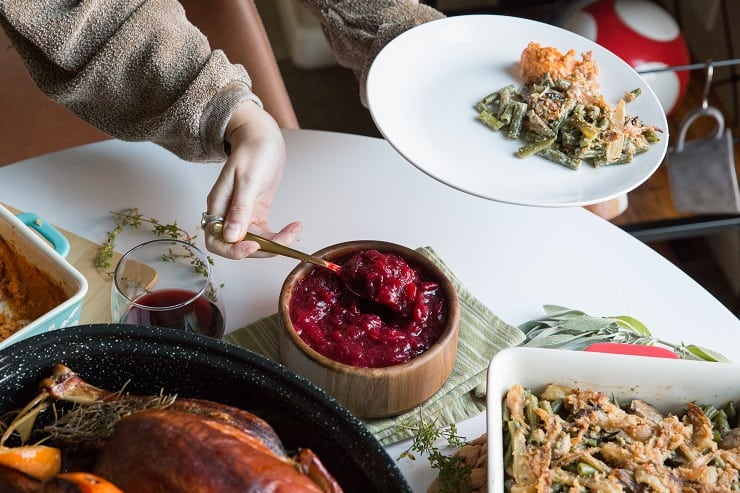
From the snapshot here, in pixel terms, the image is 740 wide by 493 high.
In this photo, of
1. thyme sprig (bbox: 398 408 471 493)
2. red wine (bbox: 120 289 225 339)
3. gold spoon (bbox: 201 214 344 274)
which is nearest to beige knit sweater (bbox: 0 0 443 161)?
gold spoon (bbox: 201 214 344 274)

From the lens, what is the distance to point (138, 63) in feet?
4.76

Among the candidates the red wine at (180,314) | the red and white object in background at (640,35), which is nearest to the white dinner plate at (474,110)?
the red wine at (180,314)

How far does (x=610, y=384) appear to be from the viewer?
1059 millimetres

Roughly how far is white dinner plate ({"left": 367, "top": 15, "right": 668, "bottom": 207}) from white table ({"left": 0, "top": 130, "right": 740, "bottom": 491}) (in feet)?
0.58

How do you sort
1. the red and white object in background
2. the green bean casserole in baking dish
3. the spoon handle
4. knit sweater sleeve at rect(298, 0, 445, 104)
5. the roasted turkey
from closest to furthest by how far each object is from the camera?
the roasted turkey → the green bean casserole in baking dish → the spoon handle → knit sweater sleeve at rect(298, 0, 445, 104) → the red and white object in background

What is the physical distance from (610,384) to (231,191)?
0.65 m

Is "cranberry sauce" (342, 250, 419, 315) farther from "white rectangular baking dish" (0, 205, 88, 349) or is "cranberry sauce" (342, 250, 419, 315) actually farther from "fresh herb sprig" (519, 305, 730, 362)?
"white rectangular baking dish" (0, 205, 88, 349)

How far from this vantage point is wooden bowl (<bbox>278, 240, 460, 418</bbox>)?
1089 millimetres

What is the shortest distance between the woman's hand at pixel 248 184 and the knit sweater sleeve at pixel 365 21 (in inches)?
10.2

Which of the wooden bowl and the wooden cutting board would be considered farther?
the wooden cutting board

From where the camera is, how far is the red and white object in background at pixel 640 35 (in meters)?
2.44

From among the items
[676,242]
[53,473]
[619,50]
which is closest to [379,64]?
[53,473]

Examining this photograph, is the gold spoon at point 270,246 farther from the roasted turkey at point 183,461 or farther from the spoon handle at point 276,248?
the roasted turkey at point 183,461

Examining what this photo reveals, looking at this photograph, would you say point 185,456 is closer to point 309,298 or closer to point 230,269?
point 309,298
